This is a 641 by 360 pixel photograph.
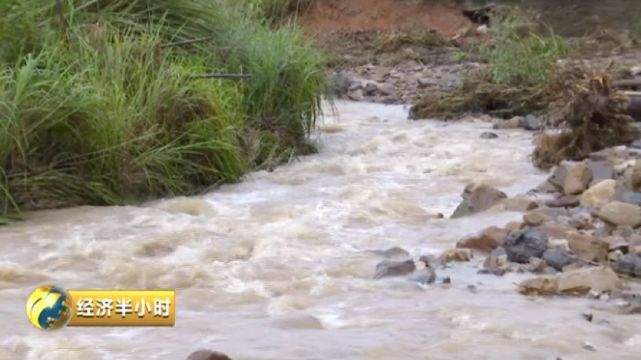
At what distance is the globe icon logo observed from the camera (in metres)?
3.62

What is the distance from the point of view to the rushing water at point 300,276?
12.4ft

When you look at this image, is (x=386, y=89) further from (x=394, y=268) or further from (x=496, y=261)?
(x=394, y=268)

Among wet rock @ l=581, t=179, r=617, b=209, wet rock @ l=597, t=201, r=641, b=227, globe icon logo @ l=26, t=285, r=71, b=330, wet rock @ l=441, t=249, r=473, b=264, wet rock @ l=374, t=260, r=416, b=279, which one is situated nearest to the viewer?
globe icon logo @ l=26, t=285, r=71, b=330

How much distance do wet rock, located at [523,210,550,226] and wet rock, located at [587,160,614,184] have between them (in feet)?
3.30

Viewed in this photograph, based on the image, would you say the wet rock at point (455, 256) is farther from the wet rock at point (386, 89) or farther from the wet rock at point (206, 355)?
the wet rock at point (386, 89)

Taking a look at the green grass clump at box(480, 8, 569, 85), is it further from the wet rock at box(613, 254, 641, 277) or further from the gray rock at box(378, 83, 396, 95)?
the wet rock at box(613, 254, 641, 277)

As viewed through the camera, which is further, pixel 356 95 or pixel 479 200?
pixel 356 95

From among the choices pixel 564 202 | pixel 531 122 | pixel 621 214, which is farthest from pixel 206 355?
pixel 531 122

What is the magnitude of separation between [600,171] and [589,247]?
1.87 meters

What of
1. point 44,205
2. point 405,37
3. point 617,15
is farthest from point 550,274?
point 617,15

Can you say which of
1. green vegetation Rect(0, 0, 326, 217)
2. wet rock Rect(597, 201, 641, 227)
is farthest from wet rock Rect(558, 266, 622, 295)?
green vegetation Rect(0, 0, 326, 217)

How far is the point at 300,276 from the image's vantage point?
475 cm

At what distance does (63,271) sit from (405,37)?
449 inches

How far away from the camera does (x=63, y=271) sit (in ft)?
16.0
